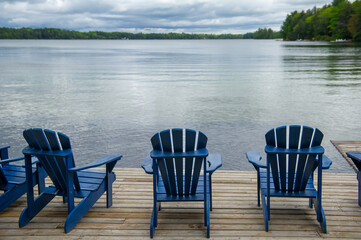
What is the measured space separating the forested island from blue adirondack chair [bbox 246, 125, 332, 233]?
9678cm

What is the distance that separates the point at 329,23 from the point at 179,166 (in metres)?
126

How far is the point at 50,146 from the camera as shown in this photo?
355 cm

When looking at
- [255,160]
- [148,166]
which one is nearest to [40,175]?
[148,166]

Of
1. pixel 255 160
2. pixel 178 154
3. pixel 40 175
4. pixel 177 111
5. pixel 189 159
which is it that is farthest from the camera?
pixel 177 111

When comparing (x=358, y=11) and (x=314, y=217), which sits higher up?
(x=358, y=11)

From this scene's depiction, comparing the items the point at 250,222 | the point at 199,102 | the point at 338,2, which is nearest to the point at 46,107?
the point at 199,102

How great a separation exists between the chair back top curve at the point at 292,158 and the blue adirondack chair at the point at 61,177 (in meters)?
1.56

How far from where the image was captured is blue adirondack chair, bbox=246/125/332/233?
11.8 ft

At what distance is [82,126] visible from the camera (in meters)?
10.6

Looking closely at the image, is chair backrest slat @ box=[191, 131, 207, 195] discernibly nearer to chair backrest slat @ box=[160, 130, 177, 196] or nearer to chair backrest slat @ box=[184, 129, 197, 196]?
chair backrest slat @ box=[184, 129, 197, 196]

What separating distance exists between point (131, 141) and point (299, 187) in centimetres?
565

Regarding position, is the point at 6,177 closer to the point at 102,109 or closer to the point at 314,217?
the point at 314,217

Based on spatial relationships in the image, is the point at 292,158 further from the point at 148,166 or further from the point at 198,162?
the point at 148,166

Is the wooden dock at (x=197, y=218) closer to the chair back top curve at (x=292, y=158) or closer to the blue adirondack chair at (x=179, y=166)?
the blue adirondack chair at (x=179, y=166)
